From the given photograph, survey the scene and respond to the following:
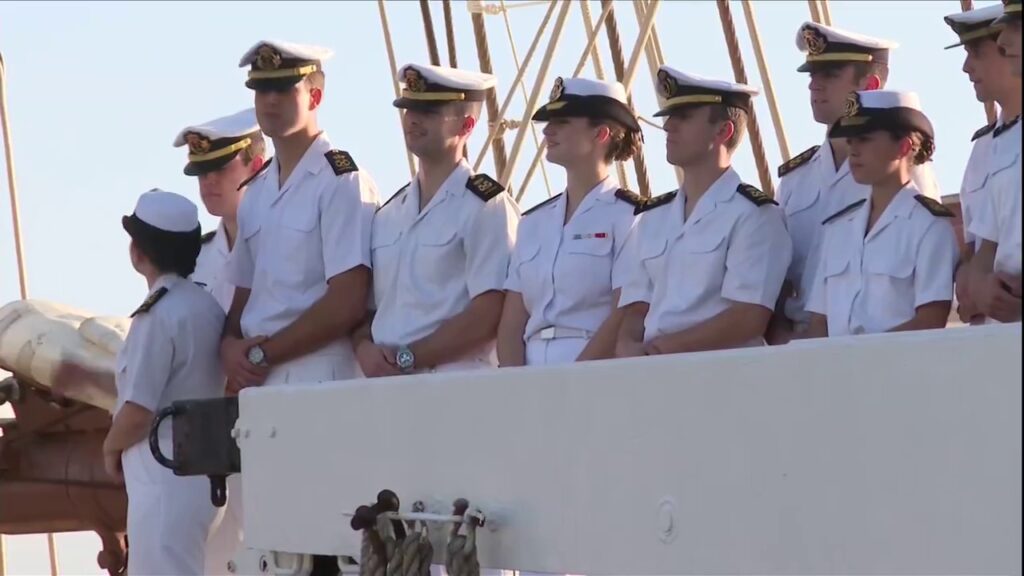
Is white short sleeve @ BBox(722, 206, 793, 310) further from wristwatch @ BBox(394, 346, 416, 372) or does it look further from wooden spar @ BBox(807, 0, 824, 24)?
wooden spar @ BBox(807, 0, 824, 24)

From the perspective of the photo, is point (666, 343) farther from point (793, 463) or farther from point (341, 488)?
point (793, 463)

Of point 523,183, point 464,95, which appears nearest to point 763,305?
point 464,95

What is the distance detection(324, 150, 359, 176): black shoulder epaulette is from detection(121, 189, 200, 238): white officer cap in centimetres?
38

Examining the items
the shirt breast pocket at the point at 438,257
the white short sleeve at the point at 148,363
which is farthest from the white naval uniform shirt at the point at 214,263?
the shirt breast pocket at the point at 438,257

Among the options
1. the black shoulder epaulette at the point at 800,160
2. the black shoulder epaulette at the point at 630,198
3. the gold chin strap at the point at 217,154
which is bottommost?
the black shoulder epaulette at the point at 630,198

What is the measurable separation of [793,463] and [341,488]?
1183 mm

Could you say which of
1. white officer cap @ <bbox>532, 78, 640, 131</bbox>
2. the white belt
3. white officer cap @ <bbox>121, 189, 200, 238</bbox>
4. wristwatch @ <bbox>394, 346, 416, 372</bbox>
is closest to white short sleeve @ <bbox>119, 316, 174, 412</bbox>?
white officer cap @ <bbox>121, 189, 200, 238</bbox>

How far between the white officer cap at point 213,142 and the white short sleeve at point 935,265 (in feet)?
7.66

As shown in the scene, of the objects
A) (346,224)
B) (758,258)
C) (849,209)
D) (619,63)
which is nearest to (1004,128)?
(849,209)

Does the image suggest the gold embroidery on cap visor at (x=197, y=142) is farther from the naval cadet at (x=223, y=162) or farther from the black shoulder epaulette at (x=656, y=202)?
the black shoulder epaulette at (x=656, y=202)

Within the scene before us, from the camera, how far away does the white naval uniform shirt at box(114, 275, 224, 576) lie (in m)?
4.59

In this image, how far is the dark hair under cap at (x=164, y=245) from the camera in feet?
15.5

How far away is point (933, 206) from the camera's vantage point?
3.84 meters

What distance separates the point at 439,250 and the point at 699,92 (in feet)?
2.59
